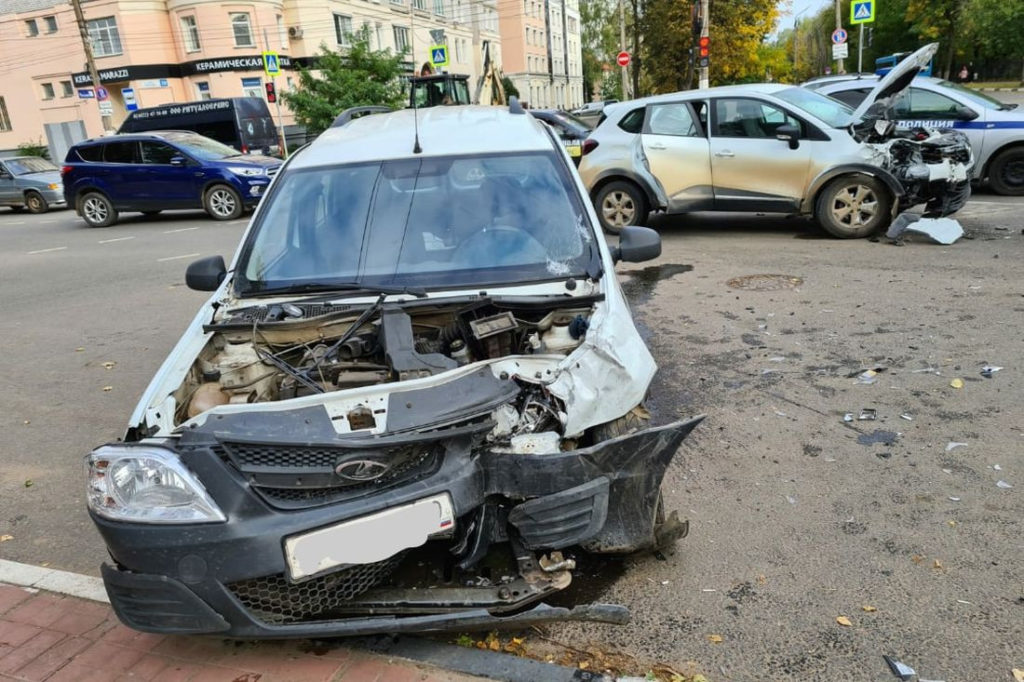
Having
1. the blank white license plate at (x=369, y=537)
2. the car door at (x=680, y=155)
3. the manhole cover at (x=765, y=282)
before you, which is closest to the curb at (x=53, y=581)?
the blank white license plate at (x=369, y=537)

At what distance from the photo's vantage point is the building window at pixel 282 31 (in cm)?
4134

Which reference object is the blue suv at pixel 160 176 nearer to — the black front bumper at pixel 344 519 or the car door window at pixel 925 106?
the car door window at pixel 925 106

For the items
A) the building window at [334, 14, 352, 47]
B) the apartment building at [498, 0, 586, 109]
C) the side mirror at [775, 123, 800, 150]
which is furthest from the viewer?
the apartment building at [498, 0, 586, 109]

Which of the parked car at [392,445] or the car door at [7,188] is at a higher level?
the car door at [7,188]

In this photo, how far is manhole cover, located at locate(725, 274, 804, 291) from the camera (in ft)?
24.0

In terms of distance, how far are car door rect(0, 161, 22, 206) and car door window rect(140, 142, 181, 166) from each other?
8.03m

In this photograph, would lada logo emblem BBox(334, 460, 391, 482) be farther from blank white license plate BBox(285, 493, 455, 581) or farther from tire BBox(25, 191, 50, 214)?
tire BBox(25, 191, 50, 214)

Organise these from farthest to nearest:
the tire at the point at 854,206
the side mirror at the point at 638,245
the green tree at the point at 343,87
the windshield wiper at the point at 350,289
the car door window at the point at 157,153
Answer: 1. the green tree at the point at 343,87
2. the car door window at the point at 157,153
3. the tire at the point at 854,206
4. the side mirror at the point at 638,245
5. the windshield wiper at the point at 350,289

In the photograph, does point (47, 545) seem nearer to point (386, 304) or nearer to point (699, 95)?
point (386, 304)

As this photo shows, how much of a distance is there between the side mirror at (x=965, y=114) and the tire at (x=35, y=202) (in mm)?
22177

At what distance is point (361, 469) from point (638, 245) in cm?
226

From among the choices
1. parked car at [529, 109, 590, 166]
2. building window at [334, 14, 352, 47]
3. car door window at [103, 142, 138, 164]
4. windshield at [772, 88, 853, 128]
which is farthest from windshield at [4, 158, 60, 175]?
building window at [334, 14, 352, 47]

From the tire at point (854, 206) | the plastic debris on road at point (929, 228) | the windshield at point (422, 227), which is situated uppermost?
the windshield at point (422, 227)

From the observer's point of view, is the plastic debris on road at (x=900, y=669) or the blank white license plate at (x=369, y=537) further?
the plastic debris on road at (x=900, y=669)
